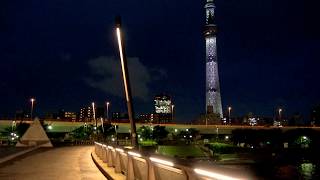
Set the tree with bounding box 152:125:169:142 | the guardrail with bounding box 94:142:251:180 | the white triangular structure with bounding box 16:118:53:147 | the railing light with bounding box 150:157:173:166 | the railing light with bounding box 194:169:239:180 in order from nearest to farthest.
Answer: the railing light with bounding box 194:169:239:180
the guardrail with bounding box 94:142:251:180
the railing light with bounding box 150:157:173:166
the white triangular structure with bounding box 16:118:53:147
the tree with bounding box 152:125:169:142

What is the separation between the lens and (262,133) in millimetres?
150375

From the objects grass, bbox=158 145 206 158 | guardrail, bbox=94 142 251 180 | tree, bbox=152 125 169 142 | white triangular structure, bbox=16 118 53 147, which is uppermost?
tree, bbox=152 125 169 142

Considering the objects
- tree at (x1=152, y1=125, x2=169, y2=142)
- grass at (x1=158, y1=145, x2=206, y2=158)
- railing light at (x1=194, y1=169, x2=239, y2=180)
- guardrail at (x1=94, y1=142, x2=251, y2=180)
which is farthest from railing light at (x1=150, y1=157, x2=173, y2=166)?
tree at (x1=152, y1=125, x2=169, y2=142)

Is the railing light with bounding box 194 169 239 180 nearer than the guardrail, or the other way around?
the railing light with bounding box 194 169 239 180

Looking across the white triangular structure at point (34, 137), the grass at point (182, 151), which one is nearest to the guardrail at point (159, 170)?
the white triangular structure at point (34, 137)

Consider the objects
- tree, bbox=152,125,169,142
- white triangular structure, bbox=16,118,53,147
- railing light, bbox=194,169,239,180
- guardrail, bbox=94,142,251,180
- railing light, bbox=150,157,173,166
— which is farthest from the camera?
tree, bbox=152,125,169,142

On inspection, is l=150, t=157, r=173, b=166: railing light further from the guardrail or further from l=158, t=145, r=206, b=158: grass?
l=158, t=145, r=206, b=158: grass

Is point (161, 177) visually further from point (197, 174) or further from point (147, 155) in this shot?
point (197, 174)

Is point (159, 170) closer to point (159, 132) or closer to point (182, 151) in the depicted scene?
point (182, 151)

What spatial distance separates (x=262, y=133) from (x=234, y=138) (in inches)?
323

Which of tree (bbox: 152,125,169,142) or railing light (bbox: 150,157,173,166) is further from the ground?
tree (bbox: 152,125,169,142)

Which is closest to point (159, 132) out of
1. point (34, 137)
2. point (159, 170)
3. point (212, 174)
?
point (34, 137)

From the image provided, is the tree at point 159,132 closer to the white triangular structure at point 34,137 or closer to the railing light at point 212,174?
the white triangular structure at point 34,137

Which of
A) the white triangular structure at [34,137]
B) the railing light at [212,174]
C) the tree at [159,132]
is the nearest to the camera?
the railing light at [212,174]
